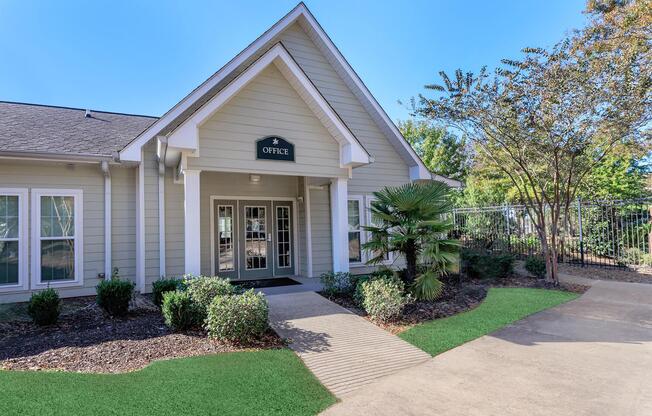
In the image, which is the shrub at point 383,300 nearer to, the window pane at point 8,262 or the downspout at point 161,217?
the downspout at point 161,217

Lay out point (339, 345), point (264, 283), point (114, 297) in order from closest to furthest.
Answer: point (339, 345), point (114, 297), point (264, 283)

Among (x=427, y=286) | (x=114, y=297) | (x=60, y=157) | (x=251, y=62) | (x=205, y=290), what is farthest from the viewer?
(x=251, y=62)

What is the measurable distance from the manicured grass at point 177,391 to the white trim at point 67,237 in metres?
4.27

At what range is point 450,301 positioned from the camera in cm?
789

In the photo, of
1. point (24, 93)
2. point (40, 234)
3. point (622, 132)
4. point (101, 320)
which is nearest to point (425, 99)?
point (622, 132)

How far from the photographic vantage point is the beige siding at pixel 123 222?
8.38 m

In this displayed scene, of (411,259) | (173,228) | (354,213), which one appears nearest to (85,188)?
(173,228)

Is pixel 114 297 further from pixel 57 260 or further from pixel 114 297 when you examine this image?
pixel 57 260

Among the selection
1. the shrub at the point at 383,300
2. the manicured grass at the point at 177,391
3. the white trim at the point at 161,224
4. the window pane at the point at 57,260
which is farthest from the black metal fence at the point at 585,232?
the window pane at the point at 57,260

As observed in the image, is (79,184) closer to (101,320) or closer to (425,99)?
(101,320)

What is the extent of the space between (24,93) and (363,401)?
23.4 metres

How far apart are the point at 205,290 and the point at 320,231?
508 centimetres

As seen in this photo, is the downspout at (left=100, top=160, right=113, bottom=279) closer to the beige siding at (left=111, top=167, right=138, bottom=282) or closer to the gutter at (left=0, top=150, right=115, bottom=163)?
the beige siding at (left=111, top=167, right=138, bottom=282)

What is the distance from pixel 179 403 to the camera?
11.7 ft
